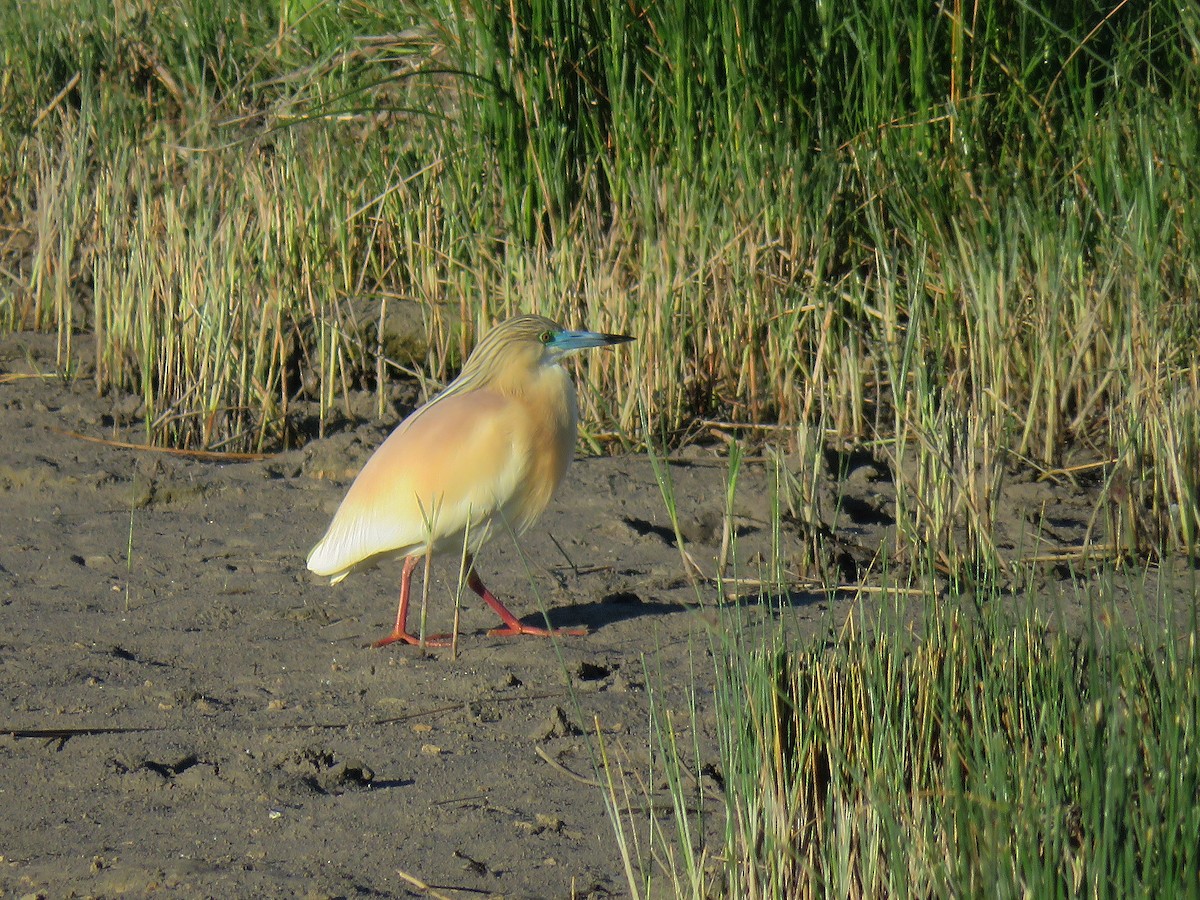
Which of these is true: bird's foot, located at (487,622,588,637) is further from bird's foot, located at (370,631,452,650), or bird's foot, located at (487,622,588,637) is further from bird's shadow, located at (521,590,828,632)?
bird's foot, located at (370,631,452,650)

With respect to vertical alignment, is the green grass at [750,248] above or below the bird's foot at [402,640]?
above

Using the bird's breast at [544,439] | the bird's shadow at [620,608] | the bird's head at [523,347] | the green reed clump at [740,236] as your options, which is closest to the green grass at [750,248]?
the green reed clump at [740,236]

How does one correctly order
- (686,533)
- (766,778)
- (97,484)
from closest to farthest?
1. (766,778)
2. (686,533)
3. (97,484)

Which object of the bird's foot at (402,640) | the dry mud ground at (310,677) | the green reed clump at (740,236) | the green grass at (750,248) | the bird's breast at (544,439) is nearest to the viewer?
the dry mud ground at (310,677)

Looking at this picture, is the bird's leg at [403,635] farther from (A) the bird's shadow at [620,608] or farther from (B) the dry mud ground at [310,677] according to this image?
(A) the bird's shadow at [620,608]

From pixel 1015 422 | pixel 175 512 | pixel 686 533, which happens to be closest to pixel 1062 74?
pixel 1015 422

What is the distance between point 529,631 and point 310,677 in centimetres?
59

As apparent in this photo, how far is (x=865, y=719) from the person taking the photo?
2881 mm

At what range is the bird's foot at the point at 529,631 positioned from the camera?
4.25 m

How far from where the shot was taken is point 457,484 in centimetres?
434

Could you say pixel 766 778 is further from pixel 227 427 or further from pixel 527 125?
pixel 527 125

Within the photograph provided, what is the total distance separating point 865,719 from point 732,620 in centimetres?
133

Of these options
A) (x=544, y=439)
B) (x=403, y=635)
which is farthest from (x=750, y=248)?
(x=403, y=635)

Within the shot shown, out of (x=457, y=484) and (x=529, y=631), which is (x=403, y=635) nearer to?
(x=529, y=631)
